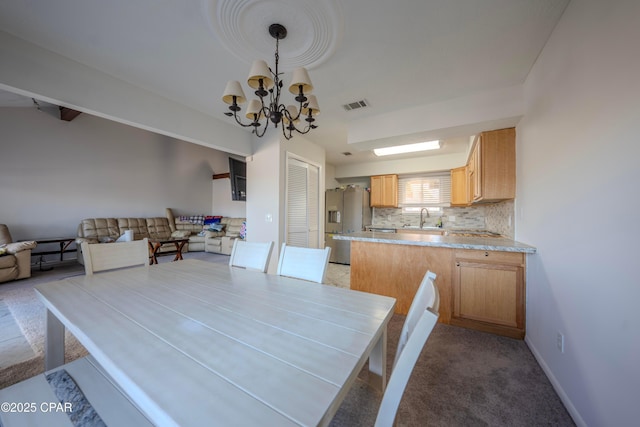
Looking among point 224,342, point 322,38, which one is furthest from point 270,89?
point 224,342

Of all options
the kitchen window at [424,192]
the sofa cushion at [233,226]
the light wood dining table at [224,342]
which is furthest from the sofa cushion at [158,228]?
the kitchen window at [424,192]

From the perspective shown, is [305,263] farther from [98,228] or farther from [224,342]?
[98,228]

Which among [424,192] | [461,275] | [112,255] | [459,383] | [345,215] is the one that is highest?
[424,192]

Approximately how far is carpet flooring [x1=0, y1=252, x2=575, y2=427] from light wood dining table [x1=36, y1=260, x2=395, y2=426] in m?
0.30

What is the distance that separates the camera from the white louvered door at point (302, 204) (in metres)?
3.76

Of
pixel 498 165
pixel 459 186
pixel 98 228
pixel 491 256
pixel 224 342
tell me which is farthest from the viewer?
pixel 98 228

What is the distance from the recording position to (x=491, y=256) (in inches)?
84.0

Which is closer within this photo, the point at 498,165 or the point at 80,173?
the point at 498,165

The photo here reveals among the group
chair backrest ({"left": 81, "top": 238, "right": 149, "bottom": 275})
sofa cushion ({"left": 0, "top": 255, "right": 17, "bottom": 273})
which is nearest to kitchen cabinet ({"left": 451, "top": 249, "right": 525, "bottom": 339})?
chair backrest ({"left": 81, "top": 238, "right": 149, "bottom": 275})

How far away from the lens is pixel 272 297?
3.72 ft

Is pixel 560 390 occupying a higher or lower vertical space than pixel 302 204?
lower

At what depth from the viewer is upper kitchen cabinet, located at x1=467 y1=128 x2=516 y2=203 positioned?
2.44 meters

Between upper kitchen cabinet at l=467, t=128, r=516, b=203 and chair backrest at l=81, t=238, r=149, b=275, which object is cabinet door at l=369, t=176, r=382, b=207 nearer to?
upper kitchen cabinet at l=467, t=128, r=516, b=203

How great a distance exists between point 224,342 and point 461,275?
91.3 inches
